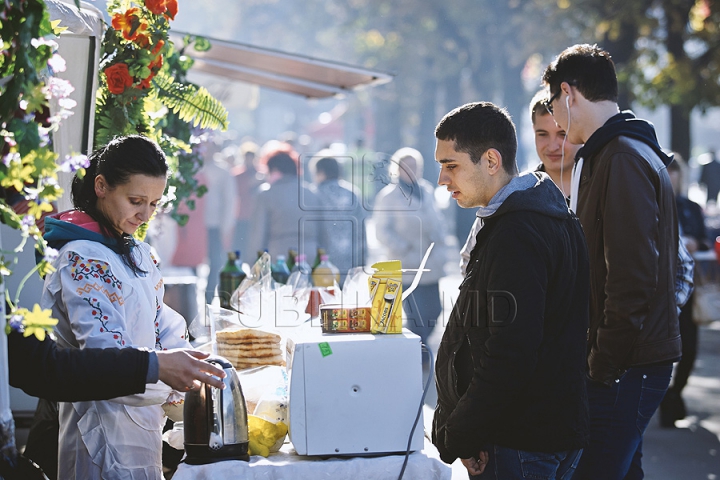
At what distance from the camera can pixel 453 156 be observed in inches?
102

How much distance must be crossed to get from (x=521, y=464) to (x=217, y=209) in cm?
946

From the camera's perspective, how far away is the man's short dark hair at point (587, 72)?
129 inches

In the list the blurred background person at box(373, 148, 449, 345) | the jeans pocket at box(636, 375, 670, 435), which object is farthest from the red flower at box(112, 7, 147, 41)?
the blurred background person at box(373, 148, 449, 345)

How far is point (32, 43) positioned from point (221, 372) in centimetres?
110

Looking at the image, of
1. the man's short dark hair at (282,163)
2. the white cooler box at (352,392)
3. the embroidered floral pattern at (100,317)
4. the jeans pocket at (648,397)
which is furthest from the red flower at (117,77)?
the man's short dark hair at (282,163)

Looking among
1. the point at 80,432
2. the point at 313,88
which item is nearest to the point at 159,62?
the point at 80,432

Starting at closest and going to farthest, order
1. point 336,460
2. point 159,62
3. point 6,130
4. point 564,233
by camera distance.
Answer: point 6,130, point 564,233, point 336,460, point 159,62

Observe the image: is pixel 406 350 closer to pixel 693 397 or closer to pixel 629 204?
pixel 629 204

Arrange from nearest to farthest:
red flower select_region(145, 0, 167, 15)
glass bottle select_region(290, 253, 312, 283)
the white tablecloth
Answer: the white tablecloth
red flower select_region(145, 0, 167, 15)
glass bottle select_region(290, 253, 312, 283)

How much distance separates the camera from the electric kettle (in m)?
2.58

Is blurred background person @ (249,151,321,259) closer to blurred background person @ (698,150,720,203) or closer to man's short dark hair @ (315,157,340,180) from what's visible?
man's short dark hair @ (315,157,340,180)

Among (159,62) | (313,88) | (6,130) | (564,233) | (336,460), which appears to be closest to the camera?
(6,130)

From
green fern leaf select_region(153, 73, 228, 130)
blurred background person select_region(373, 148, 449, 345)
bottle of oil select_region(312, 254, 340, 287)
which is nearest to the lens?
green fern leaf select_region(153, 73, 228, 130)

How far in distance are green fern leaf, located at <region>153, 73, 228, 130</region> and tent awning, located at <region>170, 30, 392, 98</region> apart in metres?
1.91
